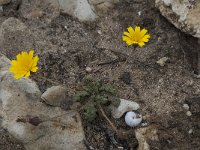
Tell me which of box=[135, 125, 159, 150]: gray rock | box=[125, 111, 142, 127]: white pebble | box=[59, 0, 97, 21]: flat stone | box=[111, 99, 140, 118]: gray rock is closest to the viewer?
box=[135, 125, 159, 150]: gray rock

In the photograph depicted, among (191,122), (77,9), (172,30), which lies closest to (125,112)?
(191,122)

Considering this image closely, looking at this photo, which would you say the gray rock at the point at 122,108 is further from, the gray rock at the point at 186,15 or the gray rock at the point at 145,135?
the gray rock at the point at 186,15

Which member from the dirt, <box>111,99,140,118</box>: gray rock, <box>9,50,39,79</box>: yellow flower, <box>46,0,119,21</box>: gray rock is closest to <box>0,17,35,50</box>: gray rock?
the dirt

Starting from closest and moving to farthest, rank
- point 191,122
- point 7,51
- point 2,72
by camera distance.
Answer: point 191,122 < point 2,72 < point 7,51

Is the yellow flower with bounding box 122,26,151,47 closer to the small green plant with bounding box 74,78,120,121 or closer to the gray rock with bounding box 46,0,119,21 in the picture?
the small green plant with bounding box 74,78,120,121

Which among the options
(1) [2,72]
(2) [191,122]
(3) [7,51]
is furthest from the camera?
(3) [7,51]

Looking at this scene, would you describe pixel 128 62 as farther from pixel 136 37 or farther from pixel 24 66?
pixel 24 66

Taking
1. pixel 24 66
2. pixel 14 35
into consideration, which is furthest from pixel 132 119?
pixel 14 35

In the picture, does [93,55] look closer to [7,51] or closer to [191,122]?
[7,51]
